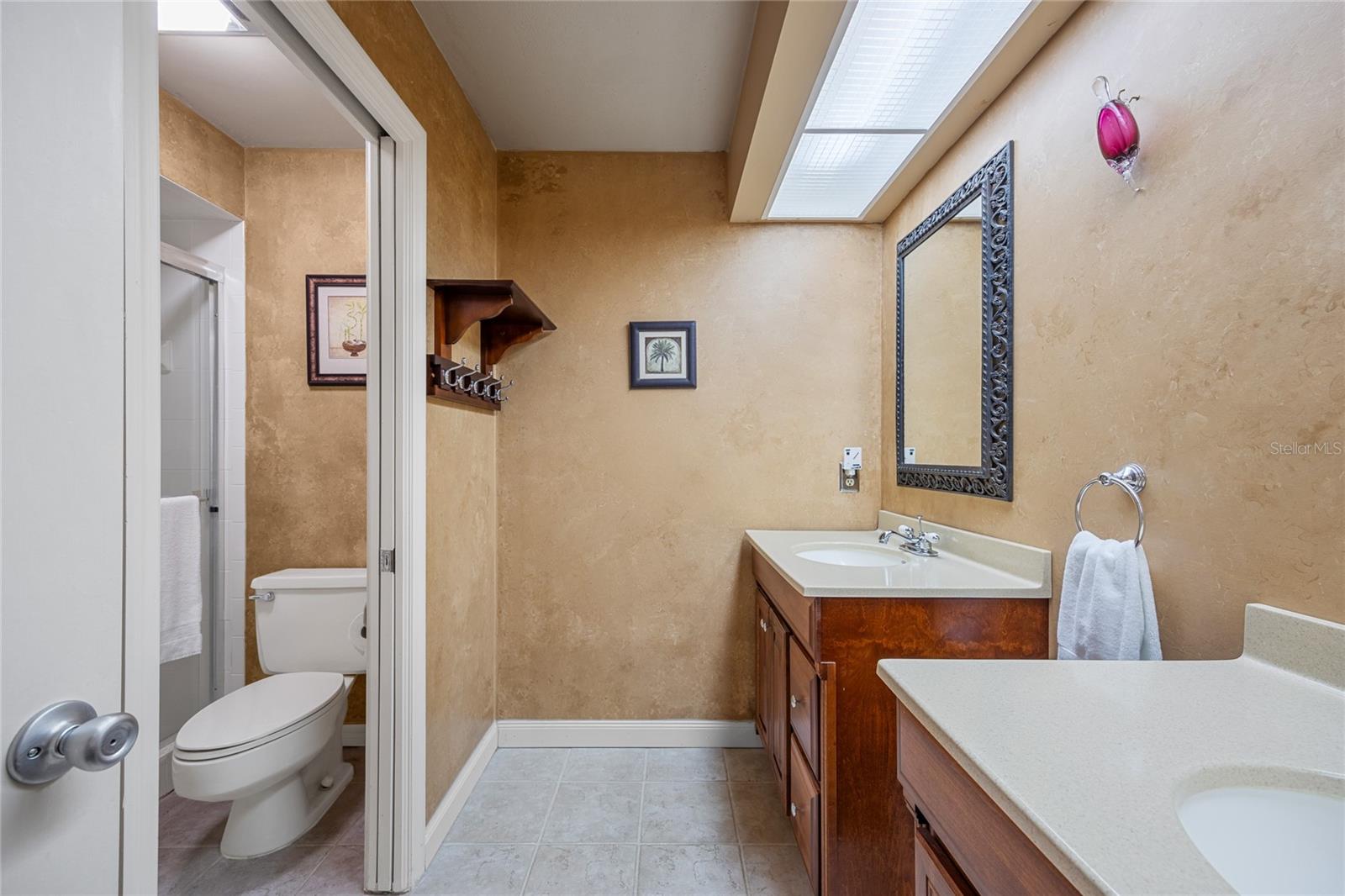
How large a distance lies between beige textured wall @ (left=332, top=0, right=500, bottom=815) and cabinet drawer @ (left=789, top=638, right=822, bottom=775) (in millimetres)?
1121

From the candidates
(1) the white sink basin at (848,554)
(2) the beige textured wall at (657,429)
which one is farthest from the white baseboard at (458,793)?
(1) the white sink basin at (848,554)

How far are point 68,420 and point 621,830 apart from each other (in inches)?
71.7

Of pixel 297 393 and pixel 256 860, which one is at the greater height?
pixel 297 393

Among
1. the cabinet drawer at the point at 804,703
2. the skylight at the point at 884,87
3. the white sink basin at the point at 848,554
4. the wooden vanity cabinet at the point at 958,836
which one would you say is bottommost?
the cabinet drawer at the point at 804,703

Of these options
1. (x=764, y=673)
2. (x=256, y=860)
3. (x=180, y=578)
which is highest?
(x=180, y=578)

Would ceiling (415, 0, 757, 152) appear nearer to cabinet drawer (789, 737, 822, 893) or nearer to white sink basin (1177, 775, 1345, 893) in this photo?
white sink basin (1177, 775, 1345, 893)

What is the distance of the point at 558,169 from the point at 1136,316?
2117 mm

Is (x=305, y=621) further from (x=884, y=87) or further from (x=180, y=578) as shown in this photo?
(x=884, y=87)

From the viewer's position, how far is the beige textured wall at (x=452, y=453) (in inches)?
60.2

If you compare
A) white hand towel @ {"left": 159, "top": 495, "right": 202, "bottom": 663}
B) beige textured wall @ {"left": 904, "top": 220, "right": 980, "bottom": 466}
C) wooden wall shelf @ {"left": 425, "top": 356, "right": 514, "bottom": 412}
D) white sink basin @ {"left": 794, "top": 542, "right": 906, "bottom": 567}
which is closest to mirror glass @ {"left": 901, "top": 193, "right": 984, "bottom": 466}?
beige textured wall @ {"left": 904, "top": 220, "right": 980, "bottom": 466}

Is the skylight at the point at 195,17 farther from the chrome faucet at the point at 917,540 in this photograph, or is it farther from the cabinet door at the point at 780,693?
the chrome faucet at the point at 917,540

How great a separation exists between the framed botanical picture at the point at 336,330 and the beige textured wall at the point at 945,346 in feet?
7.28

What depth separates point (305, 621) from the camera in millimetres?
2014

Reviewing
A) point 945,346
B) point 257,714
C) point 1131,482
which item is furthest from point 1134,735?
point 257,714
